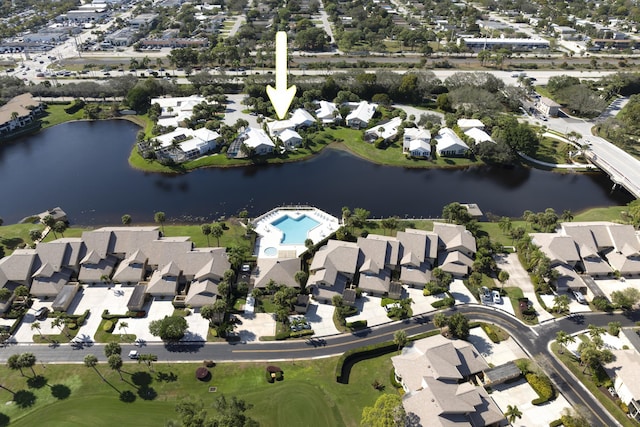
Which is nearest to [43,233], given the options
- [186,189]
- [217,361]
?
[186,189]

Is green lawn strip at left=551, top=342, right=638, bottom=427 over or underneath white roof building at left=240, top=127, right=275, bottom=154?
underneath

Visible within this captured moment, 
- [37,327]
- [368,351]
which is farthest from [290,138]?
[37,327]

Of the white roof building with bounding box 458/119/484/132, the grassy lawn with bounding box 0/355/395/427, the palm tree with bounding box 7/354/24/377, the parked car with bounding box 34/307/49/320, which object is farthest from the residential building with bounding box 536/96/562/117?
the palm tree with bounding box 7/354/24/377

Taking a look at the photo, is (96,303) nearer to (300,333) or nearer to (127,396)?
(127,396)

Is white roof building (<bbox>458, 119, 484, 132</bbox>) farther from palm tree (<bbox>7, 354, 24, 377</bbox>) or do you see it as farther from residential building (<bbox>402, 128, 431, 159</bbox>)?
palm tree (<bbox>7, 354, 24, 377</bbox>)

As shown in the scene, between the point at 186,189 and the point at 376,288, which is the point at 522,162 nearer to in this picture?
the point at 376,288

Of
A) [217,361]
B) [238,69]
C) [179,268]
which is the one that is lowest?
[217,361]
